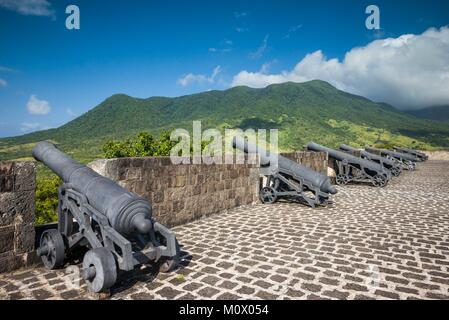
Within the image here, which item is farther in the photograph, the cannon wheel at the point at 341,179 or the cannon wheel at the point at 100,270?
the cannon wheel at the point at 341,179

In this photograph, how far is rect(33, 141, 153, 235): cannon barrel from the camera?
3.61 m

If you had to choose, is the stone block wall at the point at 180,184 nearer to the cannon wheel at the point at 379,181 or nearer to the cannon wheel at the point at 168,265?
the cannon wheel at the point at 168,265

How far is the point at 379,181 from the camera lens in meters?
13.5

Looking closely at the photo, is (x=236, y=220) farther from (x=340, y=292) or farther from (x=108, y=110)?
(x=108, y=110)

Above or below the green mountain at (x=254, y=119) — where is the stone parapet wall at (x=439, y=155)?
below

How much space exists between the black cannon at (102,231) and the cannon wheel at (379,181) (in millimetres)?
11726

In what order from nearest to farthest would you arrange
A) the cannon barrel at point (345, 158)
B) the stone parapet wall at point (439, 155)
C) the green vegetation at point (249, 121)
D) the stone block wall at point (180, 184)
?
the stone block wall at point (180, 184) < the cannon barrel at point (345, 158) < the stone parapet wall at point (439, 155) < the green vegetation at point (249, 121)

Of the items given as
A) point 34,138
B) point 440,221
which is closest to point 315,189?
point 440,221

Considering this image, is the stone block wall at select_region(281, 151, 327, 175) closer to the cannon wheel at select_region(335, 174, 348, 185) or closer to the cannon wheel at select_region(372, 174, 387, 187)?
the cannon wheel at select_region(335, 174, 348, 185)

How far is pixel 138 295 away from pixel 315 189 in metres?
6.33

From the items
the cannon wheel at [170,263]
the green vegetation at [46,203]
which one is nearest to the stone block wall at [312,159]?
the cannon wheel at [170,263]

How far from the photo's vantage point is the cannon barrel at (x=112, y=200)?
3613 mm

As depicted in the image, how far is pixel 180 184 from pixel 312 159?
7511 mm
